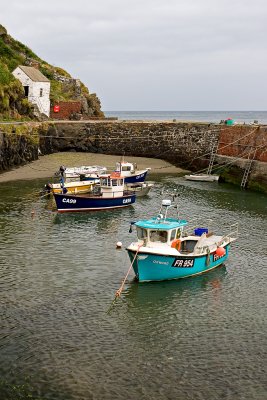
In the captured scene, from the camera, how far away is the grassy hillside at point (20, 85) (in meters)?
56.9

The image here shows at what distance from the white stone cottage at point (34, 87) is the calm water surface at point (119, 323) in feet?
112

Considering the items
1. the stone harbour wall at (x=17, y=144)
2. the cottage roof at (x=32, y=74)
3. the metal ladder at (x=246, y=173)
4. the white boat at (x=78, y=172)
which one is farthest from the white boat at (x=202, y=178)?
the cottage roof at (x=32, y=74)

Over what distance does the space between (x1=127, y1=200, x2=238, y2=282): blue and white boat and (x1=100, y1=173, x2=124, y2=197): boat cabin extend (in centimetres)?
1288

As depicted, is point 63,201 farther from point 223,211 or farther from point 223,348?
point 223,348

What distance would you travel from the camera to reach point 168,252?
72.7ft

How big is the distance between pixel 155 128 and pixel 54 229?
31.3 metres

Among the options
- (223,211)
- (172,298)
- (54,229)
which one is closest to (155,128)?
(223,211)

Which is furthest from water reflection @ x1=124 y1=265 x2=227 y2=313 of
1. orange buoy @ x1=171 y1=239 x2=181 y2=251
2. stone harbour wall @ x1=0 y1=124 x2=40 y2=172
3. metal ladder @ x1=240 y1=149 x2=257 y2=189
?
stone harbour wall @ x1=0 y1=124 x2=40 y2=172

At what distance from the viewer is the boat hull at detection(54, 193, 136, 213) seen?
35188 millimetres

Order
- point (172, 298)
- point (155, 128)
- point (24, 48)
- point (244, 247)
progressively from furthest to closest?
point (24, 48)
point (155, 128)
point (244, 247)
point (172, 298)

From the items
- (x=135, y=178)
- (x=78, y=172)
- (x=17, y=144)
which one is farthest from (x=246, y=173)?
(x=17, y=144)

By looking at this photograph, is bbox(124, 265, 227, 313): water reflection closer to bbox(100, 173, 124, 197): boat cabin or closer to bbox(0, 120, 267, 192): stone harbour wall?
bbox(100, 173, 124, 197): boat cabin

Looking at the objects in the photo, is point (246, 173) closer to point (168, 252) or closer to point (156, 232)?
point (156, 232)

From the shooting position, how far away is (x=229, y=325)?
738 inches
